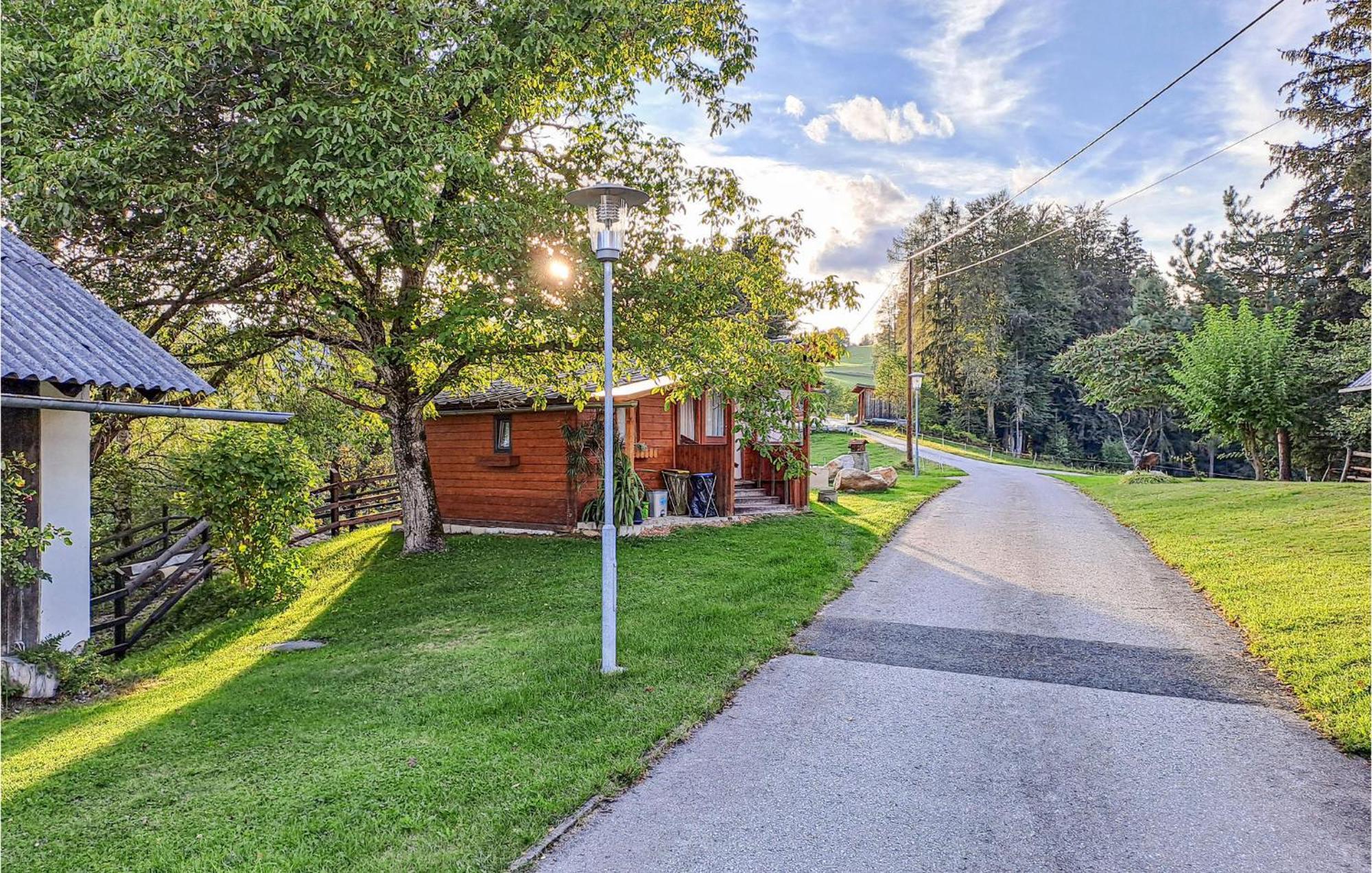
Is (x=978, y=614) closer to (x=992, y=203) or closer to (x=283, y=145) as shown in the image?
(x=283, y=145)

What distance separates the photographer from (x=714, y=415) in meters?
14.2

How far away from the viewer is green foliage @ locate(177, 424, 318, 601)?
7.10 meters

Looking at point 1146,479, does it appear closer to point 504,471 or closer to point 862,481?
point 862,481

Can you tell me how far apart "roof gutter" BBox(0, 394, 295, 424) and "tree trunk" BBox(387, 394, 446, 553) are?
402cm

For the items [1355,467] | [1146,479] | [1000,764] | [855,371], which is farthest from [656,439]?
[855,371]

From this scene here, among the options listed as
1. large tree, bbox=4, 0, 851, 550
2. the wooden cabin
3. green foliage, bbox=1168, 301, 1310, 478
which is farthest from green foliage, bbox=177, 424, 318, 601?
green foliage, bbox=1168, 301, 1310, 478

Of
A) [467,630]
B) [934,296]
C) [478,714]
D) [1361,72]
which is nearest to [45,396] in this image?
[467,630]

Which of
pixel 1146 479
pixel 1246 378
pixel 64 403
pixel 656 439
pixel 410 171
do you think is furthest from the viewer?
pixel 1146 479

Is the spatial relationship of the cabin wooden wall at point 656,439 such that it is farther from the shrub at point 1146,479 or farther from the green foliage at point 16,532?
the shrub at point 1146,479

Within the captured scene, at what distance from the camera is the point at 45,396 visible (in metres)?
5.71

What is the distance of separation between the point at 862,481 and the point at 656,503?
6.80 meters

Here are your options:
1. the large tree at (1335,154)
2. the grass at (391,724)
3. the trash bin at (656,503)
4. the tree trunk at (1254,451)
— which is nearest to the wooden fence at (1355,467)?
the tree trunk at (1254,451)

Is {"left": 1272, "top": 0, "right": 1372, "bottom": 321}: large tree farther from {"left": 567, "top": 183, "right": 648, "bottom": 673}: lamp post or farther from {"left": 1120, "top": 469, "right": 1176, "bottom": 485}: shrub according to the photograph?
{"left": 567, "top": 183, "right": 648, "bottom": 673}: lamp post

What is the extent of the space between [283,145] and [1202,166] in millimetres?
14395
